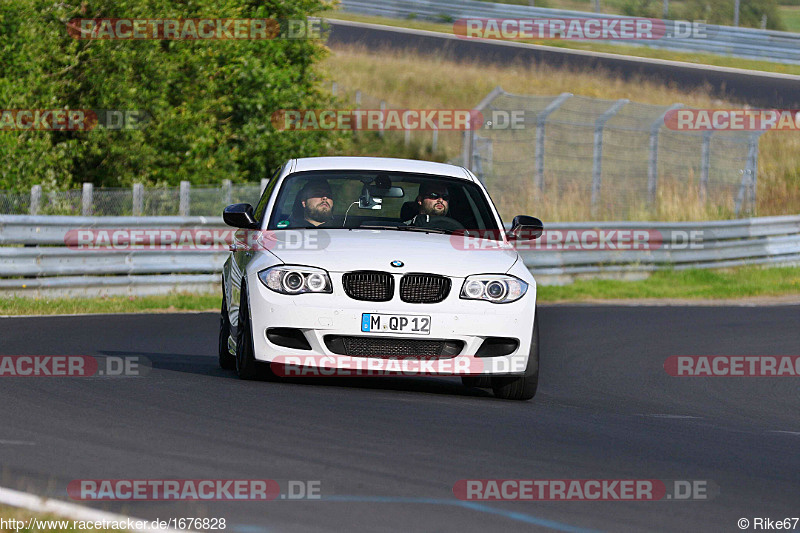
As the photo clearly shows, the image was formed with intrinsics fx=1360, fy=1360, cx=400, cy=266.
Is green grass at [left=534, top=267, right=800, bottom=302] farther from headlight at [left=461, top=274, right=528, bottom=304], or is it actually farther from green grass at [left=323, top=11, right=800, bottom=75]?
green grass at [left=323, top=11, right=800, bottom=75]

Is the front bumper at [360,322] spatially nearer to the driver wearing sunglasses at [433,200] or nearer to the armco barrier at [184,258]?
the driver wearing sunglasses at [433,200]

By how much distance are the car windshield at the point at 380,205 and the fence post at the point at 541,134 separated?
15228mm

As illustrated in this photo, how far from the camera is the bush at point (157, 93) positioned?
846 inches

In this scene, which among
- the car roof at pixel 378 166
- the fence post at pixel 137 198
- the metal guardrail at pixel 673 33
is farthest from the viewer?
the metal guardrail at pixel 673 33

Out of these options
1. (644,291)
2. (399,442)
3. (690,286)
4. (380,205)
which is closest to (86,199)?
(644,291)

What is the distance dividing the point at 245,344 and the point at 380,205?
153cm

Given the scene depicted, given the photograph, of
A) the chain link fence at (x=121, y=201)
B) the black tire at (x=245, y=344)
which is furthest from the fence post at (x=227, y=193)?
the black tire at (x=245, y=344)

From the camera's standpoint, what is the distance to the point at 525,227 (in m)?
9.77

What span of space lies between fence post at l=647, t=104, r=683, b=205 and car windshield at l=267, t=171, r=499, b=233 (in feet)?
55.0

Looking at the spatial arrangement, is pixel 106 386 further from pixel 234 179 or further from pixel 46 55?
pixel 234 179

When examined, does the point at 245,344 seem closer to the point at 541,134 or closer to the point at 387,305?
the point at 387,305

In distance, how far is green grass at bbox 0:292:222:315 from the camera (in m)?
15.9

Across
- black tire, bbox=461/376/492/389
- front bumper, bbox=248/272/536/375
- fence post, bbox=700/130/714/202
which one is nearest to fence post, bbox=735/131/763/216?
fence post, bbox=700/130/714/202

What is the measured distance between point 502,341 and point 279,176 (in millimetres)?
2386
